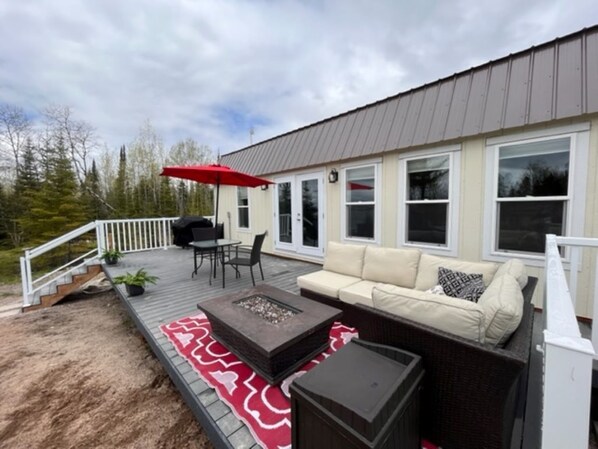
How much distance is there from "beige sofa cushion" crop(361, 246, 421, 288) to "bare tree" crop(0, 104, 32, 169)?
15594 mm

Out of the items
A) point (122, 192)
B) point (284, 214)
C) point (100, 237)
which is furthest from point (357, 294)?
point (122, 192)

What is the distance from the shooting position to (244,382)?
1.92m

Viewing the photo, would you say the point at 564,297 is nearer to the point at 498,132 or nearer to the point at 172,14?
the point at 498,132

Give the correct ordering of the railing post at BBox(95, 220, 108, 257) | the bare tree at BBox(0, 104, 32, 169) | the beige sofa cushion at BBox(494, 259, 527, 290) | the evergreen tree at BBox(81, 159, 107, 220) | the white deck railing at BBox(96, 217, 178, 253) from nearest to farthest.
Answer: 1. the beige sofa cushion at BBox(494, 259, 527, 290)
2. the railing post at BBox(95, 220, 108, 257)
3. the white deck railing at BBox(96, 217, 178, 253)
4. the bare tree at BBox(0, 104, 32, 169)
5. the evergreen tree at BBox(81, 159, 107, 220)

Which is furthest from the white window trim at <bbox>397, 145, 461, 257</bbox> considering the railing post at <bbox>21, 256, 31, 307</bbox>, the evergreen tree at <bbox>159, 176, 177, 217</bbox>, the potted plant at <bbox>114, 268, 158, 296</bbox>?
the evergreen tree at <bbox>159, 176, 177, 217</bbox>

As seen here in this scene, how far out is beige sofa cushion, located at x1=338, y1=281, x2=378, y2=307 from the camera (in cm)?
260

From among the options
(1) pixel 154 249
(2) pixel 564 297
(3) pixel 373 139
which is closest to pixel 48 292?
(1) pixel 154 249

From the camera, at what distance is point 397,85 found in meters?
6.16

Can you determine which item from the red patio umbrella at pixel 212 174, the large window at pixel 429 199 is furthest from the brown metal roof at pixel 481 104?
the red patio umbrella at pixel 212 174

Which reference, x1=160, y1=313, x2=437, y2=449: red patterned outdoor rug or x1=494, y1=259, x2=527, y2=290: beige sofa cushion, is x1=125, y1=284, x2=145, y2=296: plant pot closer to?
x1=160, y1=313, x2=437, y2=449: red patterned outdoor rug

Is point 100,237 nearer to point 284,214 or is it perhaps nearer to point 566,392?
point 284,214

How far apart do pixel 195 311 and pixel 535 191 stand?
14.9 ft

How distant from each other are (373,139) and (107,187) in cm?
1435

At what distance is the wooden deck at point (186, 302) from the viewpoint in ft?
5.21
